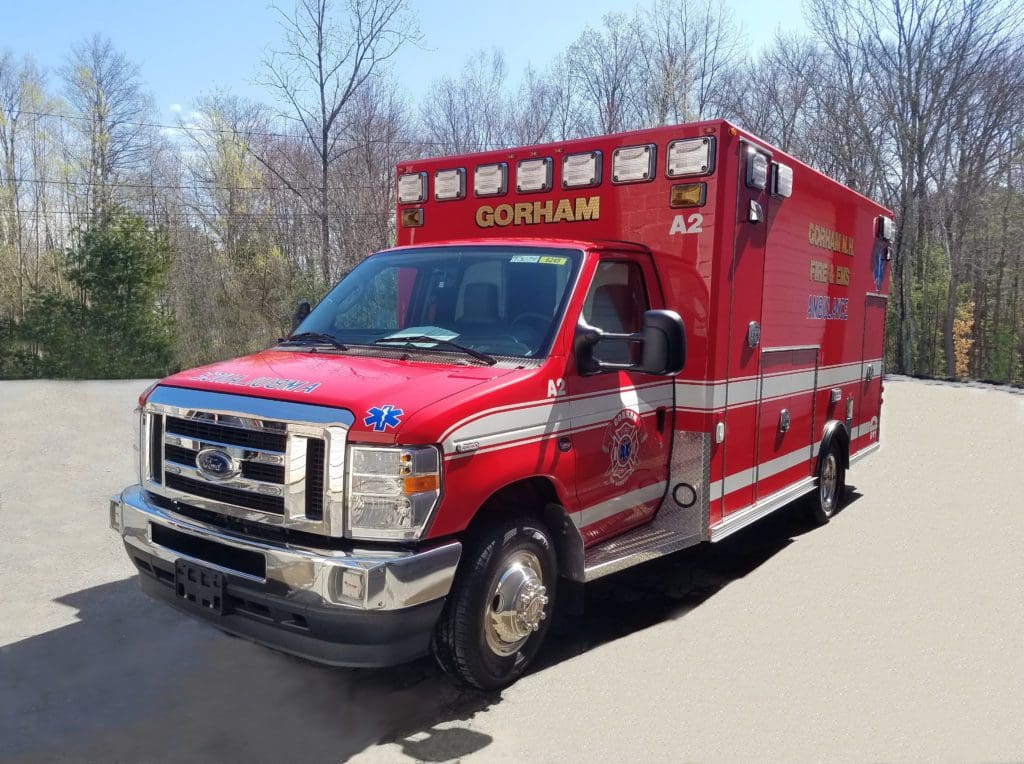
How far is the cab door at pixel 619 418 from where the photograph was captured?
13.7 feet

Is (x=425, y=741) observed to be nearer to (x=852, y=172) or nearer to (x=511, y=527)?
(x=511, y=527)

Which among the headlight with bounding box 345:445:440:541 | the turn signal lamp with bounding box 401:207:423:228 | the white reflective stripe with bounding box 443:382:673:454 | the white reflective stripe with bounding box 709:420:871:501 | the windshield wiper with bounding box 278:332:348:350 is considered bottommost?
the white reflective stripe with bounding box 709:420:871:501

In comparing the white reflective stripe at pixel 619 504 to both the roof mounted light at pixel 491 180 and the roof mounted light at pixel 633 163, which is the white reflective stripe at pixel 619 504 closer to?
the roof mounted light at pixel 633 163

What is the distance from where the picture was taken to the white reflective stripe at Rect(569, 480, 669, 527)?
4203 mm

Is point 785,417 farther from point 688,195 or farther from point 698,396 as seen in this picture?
point 688,195

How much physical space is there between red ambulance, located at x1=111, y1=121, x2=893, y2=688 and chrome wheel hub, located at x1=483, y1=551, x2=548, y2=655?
1 centimetres

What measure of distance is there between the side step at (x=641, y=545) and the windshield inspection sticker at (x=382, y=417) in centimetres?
154

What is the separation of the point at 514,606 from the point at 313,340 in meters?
1.91

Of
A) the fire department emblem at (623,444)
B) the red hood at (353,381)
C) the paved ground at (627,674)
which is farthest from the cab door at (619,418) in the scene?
the paved ground at (627,674)

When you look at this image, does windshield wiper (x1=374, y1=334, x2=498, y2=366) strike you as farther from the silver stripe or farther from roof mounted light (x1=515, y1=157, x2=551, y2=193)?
the silver stripe

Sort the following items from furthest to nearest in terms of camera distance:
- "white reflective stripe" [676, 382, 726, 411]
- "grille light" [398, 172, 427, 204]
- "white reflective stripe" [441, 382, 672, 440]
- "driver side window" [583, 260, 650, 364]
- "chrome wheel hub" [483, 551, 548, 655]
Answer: "grille light" [398, 172, 427, 204] → "white reflective stripe" [676, 382, 726, 411] → "driver side window" [583, 260, 650, 364] → "chrome wheel hub" [483, 551, 548, 655] → "white reflective stripe" [441, 382, 672, 440]

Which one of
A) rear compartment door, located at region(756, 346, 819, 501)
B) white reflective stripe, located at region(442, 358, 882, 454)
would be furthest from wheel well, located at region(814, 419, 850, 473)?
white reflective stripe, located at region(442, 358, 882, 454)

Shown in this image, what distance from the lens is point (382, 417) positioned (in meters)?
3.21

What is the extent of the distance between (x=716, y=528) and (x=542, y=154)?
2.81m
